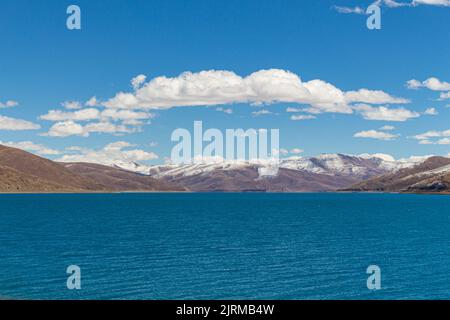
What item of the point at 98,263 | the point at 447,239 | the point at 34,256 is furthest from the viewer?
the point at 447,239

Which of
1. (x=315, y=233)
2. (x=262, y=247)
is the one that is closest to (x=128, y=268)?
(x=262, y=247)

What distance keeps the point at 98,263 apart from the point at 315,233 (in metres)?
81.8

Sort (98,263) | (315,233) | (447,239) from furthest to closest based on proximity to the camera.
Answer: (315,233) < (447,239) < (98,263)

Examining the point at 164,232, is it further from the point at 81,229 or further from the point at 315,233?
the point at 315,233
